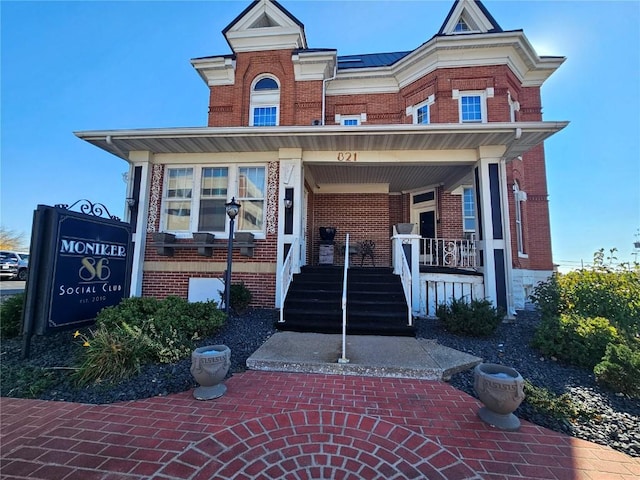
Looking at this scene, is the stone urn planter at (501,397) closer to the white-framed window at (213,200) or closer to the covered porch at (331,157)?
the covered porch at (331,157)

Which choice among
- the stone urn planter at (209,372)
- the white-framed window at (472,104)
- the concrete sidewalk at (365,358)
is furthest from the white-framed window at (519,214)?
the stone urn planter at (209,372)

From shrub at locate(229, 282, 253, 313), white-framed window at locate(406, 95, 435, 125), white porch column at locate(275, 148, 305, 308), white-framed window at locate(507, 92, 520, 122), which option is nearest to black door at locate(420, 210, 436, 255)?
white-framed window at locate(406, 95, 435, 125)

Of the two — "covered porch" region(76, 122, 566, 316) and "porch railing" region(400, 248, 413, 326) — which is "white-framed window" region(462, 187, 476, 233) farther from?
"porch railing" region(400, 248, 413, 326)

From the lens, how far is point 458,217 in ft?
31.4

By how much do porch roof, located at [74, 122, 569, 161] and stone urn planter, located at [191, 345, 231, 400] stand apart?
4.89 meters

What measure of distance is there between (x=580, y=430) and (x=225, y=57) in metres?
12.5

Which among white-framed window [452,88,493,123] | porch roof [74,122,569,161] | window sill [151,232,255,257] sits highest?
white-framed window [452,88,493,123]

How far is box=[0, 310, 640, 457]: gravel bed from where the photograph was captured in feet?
8.47

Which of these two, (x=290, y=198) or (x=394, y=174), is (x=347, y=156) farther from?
(x=394, y=174)

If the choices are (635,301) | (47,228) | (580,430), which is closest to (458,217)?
(635,301)

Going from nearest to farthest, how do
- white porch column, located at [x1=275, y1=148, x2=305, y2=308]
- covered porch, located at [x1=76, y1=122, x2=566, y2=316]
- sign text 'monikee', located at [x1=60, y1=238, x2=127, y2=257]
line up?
sign text 'monikee', located at [x1=60, y1=238, x2=127, y2=257] < covered porch, located at [x1=76, y1=122, x2=566, y2=316] < white porch column, located at [x1=275, y1=148, x2=305, y2=308]

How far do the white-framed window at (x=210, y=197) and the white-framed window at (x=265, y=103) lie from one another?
3.75 m

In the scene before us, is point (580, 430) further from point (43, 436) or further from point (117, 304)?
point (117, 304)

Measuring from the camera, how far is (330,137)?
6.37 metres
